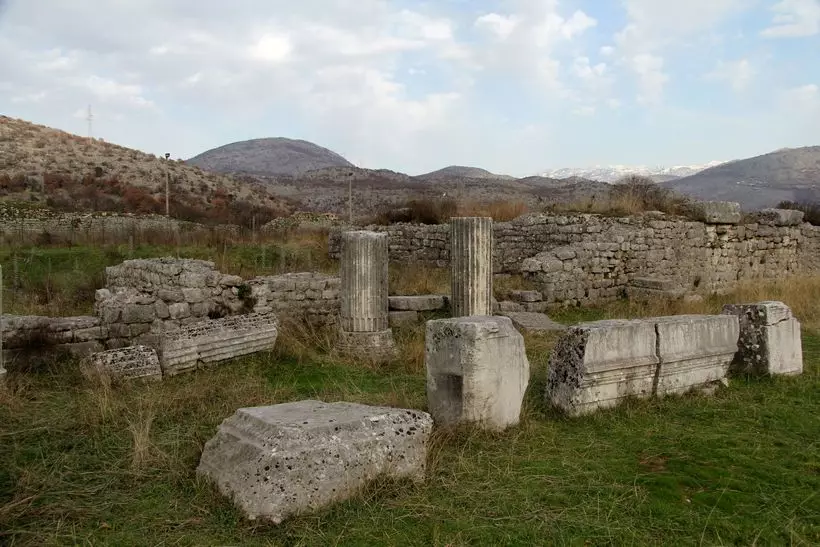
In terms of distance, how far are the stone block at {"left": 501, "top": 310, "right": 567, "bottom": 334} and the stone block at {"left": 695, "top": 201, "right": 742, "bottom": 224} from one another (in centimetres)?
727

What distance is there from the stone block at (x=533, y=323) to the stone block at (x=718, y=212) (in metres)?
7.27

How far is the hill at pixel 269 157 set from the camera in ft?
317

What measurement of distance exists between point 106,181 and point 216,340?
95.6 ft

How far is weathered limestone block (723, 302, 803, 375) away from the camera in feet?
22.6

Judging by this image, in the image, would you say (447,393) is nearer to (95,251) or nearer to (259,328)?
(259,328)

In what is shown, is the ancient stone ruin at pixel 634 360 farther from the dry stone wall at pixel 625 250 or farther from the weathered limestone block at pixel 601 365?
the dry stone wall at pixel 625 250

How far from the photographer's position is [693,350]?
6266mm

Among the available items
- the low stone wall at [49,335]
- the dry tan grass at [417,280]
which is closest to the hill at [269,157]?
the dry tan grass at [417,280]

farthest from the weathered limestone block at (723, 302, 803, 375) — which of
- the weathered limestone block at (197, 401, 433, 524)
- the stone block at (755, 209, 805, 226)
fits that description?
the stone block at (755, 209, 805, 226)

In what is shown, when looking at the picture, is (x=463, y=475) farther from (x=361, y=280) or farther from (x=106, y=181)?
(x=106, y=181)

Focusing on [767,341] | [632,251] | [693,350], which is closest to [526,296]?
[632,251]

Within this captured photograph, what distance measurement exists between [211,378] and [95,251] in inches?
392

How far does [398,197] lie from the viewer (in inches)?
1713

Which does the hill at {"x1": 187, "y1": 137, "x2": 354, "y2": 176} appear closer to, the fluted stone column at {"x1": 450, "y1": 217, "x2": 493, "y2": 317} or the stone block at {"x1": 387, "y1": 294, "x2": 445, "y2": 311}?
the stone block at {"x1": 387, "y1": 294, "x2": 445, "y2": 311}
